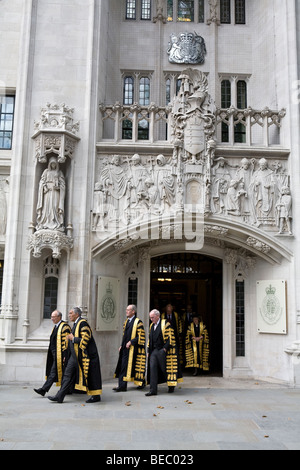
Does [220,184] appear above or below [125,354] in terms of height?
above

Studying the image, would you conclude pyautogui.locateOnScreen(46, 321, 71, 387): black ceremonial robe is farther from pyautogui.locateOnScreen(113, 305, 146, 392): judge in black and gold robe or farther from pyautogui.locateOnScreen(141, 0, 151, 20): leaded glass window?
pyautogui.locateOnScreen(141, 0, 151, 20): leaded glass window

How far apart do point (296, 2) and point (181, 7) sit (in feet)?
12.2

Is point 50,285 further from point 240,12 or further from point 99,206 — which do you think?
point 240,12

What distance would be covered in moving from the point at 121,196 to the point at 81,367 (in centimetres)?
457

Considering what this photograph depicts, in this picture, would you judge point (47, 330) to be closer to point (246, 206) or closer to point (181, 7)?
point (246, 206)

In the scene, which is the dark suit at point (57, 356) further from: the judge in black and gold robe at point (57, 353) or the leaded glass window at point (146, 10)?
the leaded glass window at point (146, 10)

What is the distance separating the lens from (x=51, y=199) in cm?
1108

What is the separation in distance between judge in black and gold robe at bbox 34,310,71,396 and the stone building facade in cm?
174

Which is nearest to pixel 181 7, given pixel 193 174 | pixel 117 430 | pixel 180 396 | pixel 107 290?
pixel 193 174

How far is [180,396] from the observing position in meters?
9.41

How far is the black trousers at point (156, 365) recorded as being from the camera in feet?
30.7

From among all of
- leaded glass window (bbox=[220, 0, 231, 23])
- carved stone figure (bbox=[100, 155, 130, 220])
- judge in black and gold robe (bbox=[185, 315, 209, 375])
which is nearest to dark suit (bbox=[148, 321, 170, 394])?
carved stone figure (bbox=[100, 155, 130, 220])

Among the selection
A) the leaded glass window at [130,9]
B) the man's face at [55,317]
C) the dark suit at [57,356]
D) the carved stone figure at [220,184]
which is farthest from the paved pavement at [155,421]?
the leaded glass window at [130,9]

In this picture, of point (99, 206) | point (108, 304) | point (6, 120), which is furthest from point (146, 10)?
point (108, 304)
